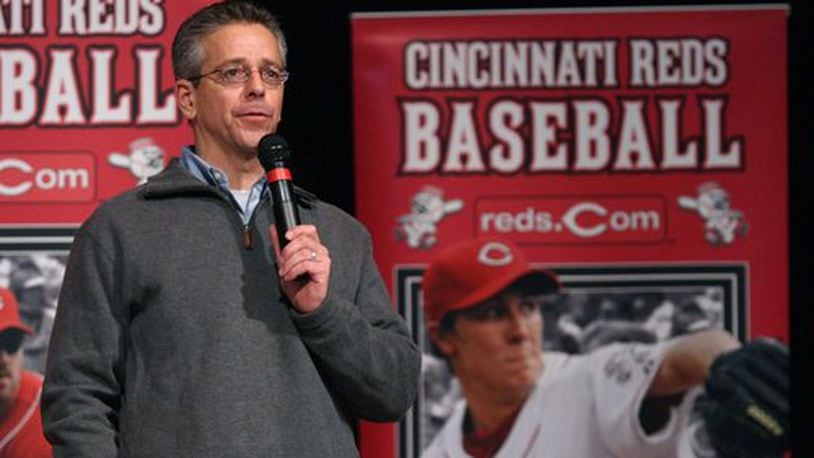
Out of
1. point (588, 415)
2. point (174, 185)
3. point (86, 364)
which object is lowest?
point (588, 415)

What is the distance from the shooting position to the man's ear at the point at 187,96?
79.5 inches

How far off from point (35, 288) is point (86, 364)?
4.18 feet

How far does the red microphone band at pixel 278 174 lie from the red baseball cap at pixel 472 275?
154 cm

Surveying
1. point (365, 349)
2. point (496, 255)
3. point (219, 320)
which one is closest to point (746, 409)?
point (496, 255)

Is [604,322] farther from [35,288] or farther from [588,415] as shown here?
[35,288]

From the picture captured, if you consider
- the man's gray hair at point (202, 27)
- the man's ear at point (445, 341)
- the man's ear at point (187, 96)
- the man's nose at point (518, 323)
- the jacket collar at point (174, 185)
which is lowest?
the man's ear at point (445, 341)

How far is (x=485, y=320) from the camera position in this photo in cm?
337

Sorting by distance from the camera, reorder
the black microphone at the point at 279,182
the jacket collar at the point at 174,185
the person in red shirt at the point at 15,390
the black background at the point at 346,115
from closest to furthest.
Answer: the black microphone at the point at 279,182 → the jacket collar at the point at 174,185 → the person in red shirt at the point at 15,390 → the black background at the point at 346,115

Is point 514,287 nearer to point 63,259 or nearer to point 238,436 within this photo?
point 63,259

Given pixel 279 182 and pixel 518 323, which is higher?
pixel 279 182

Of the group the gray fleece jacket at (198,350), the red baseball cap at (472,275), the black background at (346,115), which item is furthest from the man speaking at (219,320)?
the black background at (346,115)

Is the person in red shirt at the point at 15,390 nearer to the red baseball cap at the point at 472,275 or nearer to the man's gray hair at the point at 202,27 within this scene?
the red baseball cap at the point at 472,275

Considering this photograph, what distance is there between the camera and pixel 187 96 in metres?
2.03

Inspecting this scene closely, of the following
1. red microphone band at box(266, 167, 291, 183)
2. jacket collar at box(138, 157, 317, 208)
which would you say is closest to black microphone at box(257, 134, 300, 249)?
red microphone band at box(266, 167, 291, 183)
